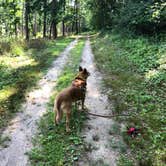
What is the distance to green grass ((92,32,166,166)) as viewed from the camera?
5.23m

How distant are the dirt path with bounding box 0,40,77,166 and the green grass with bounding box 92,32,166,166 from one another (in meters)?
2.21

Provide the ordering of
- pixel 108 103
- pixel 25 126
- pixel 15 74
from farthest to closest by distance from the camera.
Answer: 1. pixel 15 74
2. pixel 108 103
3. pixel 25 126

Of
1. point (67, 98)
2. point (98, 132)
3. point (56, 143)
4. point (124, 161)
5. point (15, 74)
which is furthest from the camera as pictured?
point (15, 74)

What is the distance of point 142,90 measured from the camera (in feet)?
27.6

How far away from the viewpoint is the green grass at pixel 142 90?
5.23 metres

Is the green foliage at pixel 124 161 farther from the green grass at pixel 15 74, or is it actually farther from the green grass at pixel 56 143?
the green grass at pixel 15 74

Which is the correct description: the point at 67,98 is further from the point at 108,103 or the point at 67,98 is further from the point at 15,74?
the point at 15,74

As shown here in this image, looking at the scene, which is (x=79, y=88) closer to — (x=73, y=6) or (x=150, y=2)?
(x=150, y=2)

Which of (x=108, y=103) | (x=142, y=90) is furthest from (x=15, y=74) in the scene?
(x=142, y=90)

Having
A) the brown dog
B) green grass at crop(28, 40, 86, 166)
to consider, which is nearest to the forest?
green grass at crop(28, 40, 86, 166)

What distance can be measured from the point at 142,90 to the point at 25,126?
14.2ft

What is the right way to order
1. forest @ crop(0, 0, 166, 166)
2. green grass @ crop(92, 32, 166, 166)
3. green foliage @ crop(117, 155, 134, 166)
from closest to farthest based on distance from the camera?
1. green foliage @ crop(117, 155, 134, 166)
2. forest @ crop(0, 0, 166, 166)
3. green grass @ crop(92, 32, 166, 166)

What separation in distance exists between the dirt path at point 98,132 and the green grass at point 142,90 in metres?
0.38

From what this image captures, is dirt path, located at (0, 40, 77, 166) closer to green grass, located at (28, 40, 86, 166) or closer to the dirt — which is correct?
the dirt
